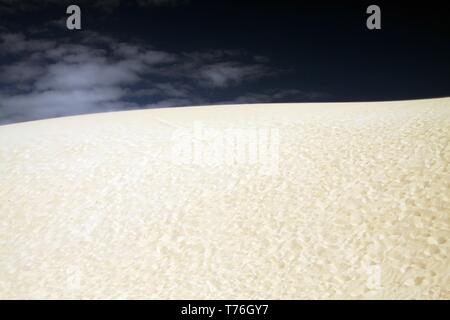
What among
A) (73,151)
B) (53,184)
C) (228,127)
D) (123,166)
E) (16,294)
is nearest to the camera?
(16,294)

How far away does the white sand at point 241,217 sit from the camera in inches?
400

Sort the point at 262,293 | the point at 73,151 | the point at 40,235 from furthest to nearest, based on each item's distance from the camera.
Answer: the point at 73,151
the point at 40,235
the point at 262,293

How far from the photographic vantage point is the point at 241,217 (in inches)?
512

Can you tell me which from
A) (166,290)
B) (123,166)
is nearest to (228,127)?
(123,166)

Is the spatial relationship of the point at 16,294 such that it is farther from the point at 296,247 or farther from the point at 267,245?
the point at 296,247

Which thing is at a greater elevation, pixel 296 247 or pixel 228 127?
pixel 228 127

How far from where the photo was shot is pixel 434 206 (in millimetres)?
11367

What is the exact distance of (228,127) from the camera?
22781 mm

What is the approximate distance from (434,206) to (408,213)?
0.80 m

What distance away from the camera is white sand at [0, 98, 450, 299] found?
10156mm
